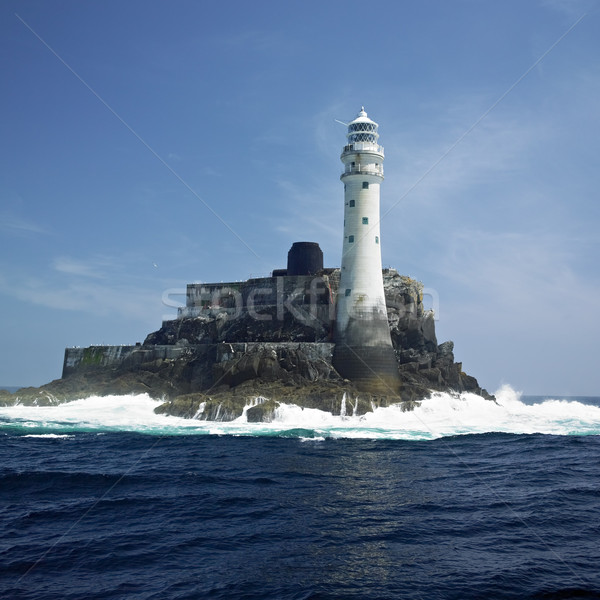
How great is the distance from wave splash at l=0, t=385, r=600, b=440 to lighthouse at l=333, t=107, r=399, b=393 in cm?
454

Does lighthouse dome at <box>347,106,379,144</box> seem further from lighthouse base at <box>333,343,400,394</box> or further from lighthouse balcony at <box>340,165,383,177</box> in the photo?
lighthouse base at <box>333,343,400,394</box>

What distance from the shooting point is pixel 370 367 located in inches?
1694

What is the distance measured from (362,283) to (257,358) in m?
10.1

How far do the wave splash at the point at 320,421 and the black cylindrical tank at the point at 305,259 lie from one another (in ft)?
63.6

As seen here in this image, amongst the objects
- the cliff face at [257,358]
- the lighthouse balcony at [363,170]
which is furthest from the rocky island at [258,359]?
the lighthouse balcony at [363,170]

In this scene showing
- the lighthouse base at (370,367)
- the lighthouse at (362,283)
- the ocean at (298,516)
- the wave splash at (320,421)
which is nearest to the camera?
the ocean at (298,516)

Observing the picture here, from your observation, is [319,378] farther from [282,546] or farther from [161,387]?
[282,546]

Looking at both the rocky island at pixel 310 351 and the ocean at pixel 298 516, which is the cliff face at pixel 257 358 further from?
the ocean at pixel 298 516

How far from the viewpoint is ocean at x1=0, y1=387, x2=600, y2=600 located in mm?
11070

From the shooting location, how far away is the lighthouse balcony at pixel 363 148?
45469mm

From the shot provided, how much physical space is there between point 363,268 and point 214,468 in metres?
25.5

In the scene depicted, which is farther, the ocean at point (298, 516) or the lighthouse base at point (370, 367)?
the lighthouse base at point (370, 367)

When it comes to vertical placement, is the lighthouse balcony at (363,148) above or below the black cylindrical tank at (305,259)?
above

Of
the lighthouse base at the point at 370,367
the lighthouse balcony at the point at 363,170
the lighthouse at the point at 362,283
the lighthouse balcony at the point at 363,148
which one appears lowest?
the lighthouse base at the point at 370,367
